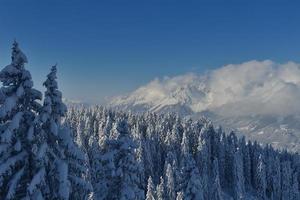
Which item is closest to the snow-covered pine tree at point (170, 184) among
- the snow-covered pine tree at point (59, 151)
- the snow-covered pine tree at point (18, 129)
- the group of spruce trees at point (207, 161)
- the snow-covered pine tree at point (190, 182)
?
the group of spruce trees at point (207, 161)

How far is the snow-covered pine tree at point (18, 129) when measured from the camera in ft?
67.4

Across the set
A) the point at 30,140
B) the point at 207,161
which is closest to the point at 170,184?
the point at 207,161

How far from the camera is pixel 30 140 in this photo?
21.0m

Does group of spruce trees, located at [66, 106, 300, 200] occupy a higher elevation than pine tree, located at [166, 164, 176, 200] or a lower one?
higher

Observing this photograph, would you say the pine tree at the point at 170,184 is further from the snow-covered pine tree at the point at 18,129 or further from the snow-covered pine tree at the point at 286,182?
the snow-covered pine tree at the point at 18,129

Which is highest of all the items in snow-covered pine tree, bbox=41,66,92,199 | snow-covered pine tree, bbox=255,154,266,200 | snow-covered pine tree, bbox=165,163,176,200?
snow-covered pine tree, bbox=255,154,266,200

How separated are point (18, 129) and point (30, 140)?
744 mm

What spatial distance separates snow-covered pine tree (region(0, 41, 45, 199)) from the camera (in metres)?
20.5

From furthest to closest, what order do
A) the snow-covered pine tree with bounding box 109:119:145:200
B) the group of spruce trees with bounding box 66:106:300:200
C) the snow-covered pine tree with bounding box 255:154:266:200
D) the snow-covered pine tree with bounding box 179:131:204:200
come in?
the snow-covered pine tree with bounding box 255:154:266:200, the group of spruce trees with bounding box 66:106:300:200, the snow-covered pine tree with bounding box 179:131:204:200, the snow-covered pine tree with bounding box 109:119:145:200

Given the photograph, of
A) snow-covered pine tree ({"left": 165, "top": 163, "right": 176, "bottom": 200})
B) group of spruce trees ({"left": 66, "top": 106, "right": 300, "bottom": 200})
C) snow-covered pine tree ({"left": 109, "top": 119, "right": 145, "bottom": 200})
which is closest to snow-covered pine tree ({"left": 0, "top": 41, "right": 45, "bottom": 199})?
snow-covered pine tree ({"left": 109, "top": 119, "right": 145, "bottom": 200})

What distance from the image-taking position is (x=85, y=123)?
582 ft

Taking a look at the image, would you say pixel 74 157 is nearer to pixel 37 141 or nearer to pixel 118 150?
pixel 37 141

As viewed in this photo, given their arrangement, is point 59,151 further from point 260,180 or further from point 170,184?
point 260,180

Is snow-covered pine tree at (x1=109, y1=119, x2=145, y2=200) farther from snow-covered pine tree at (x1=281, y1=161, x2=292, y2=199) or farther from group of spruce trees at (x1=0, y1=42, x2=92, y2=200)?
snow-covered pine tree at (x1=281, y1=161, x2=292, y2=199)
